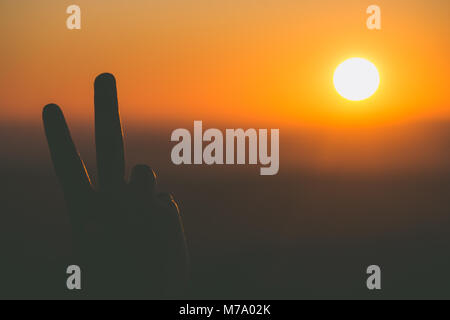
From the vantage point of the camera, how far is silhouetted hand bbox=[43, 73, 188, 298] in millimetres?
2496

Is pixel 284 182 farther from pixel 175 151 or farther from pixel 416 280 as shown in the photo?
pixel 175 151

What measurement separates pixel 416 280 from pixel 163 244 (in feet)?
13.4

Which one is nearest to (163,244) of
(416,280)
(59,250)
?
(416,280)

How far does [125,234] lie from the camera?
2820 mm

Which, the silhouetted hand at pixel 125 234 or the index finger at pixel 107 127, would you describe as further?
the silhouetted hand at pixel 125 234

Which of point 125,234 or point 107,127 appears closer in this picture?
point 107,127

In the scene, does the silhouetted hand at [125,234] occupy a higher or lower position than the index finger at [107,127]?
lower

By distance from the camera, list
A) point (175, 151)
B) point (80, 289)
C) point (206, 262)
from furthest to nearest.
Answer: point (206, 262) → point (175, 151) → point (80, 289)

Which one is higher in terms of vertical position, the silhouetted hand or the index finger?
the index finger

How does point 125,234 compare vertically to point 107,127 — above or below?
below

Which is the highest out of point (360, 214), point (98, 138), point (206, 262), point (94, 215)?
point (98, 138)

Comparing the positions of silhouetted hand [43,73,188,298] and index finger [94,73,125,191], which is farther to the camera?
silhouetted hand [43,73,188,298]

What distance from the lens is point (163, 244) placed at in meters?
2.77

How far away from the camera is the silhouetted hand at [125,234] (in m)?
2.50
